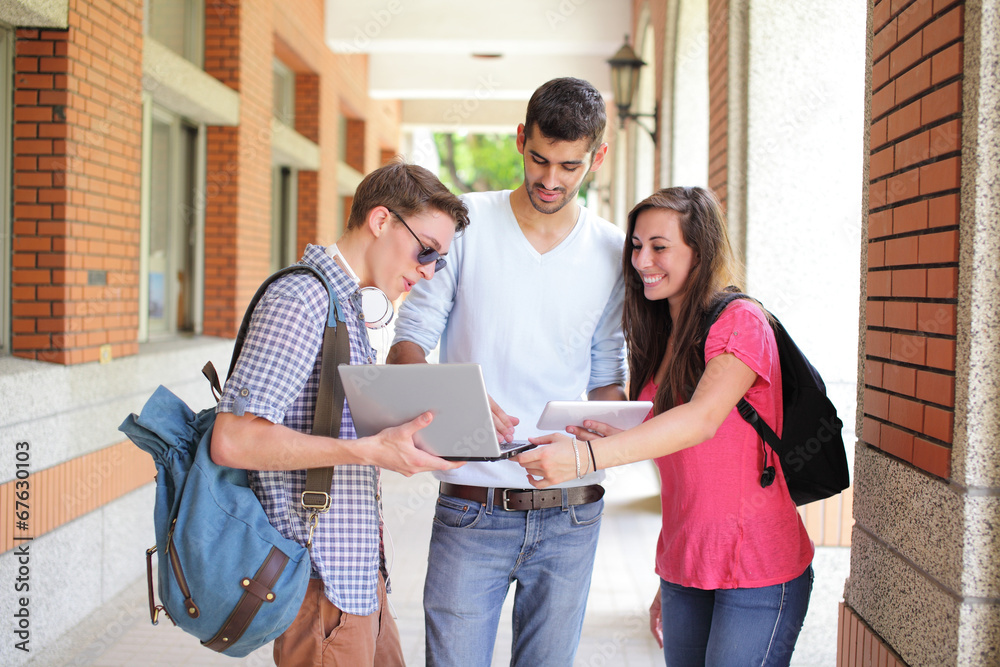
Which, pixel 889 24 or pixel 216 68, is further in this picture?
pixel 216 68

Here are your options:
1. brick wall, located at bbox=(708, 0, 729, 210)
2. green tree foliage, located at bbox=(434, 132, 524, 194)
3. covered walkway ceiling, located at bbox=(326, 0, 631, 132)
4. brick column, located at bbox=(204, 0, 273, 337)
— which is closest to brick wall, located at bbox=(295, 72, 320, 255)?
covered walkway ceiling, located at bbox=(326, 0, 631, 132)

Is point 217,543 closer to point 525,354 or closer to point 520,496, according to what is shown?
point 520,496

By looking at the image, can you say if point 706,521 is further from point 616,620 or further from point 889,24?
point 616,620

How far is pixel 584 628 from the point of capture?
428 cm

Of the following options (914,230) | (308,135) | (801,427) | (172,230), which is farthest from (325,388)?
(308,135)

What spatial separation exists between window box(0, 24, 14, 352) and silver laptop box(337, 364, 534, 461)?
3.29 m

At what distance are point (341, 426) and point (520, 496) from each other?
0.59m

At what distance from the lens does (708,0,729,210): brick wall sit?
14.6 ft

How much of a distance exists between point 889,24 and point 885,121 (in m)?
0.26

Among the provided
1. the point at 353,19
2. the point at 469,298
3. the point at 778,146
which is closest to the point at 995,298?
the point at 469,298

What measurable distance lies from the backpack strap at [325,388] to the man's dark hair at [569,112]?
83 cm

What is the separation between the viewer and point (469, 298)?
2363mm

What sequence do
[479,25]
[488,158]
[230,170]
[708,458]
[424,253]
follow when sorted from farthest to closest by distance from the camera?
[488,158], [479,25], [230,170], [708,458], [424,253]

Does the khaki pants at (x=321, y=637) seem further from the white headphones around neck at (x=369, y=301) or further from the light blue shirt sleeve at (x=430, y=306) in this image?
the light blue shirt sleeve at (x=430, y=306)
